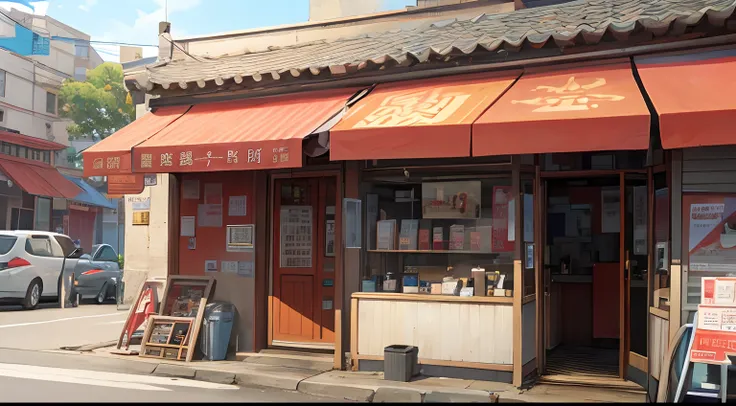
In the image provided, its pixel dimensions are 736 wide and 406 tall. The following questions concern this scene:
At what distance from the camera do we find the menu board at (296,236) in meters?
10.9

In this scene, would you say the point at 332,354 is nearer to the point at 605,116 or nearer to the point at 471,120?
the point at 471,120

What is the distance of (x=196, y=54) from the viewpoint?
13.1m

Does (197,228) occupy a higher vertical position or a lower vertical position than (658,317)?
higher

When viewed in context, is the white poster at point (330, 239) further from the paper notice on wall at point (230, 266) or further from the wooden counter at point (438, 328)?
the paper notice on wall at point (230, 266)

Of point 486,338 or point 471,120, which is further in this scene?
point 486,338

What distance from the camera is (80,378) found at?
30.2ft

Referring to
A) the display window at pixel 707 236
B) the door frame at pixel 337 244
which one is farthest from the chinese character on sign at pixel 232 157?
the display window at pixel 707 236

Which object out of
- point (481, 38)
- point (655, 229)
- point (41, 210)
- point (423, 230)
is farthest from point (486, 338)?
point (41, 210)

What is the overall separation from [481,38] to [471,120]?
5.34 feet

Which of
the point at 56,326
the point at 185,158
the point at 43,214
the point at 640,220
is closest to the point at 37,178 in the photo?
the point at 43,214

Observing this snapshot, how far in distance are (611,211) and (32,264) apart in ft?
45.1

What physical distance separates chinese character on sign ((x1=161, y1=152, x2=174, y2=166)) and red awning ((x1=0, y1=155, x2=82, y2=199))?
22963mm

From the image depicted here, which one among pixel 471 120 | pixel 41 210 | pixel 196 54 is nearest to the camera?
pixel 471 120

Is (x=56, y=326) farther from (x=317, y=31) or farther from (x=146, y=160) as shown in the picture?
(x=317, y=31)
